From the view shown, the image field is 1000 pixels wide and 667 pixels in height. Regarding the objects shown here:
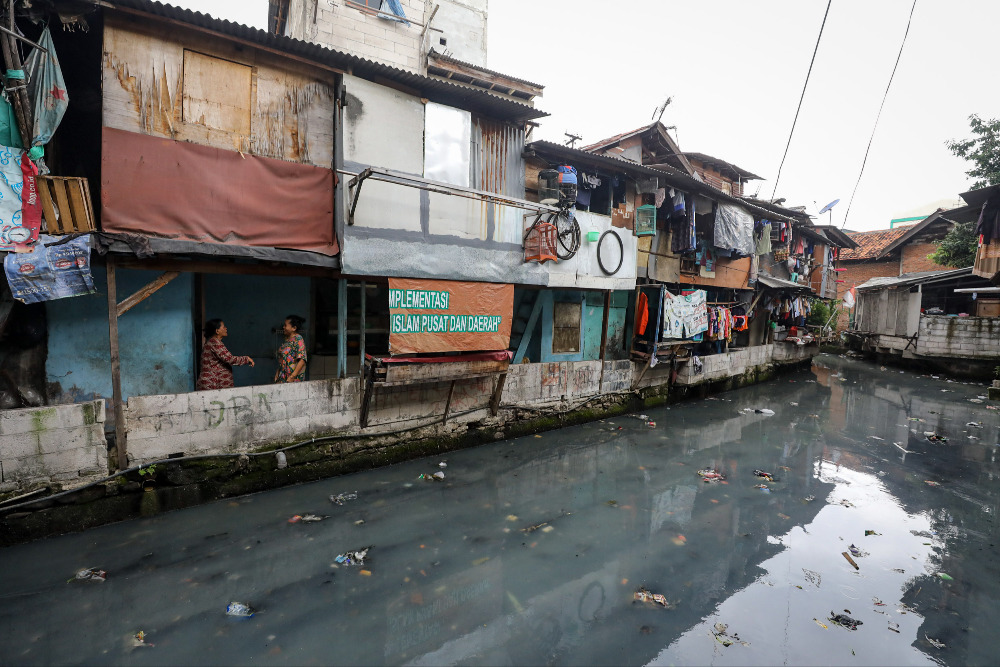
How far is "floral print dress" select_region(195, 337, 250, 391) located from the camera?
22.6 ft

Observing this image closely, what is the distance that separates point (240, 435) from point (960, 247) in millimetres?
29175

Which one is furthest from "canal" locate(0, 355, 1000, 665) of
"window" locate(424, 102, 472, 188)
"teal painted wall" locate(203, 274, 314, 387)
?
"window" locate(424, 102, 472, 188)

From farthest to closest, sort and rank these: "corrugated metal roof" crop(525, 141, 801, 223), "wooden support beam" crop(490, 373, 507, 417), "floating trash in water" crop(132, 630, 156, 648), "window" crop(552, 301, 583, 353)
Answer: "window" crop(552, 301, 583, 353) → "corrugated metal roof" crop(525, 141, 801, 223) → "wooden support beam" crop(490, 373, 507, 417) → "floating trash in water" crop(132, 630, 156, 648)

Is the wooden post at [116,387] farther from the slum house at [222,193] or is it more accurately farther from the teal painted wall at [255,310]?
the teal painted wall at [255,310]

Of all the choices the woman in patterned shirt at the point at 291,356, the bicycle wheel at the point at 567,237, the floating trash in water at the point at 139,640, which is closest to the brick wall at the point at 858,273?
the bicycle wheel at the point at 567,237

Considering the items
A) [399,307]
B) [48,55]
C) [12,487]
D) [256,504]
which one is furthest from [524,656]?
[48,55]

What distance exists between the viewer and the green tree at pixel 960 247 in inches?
816

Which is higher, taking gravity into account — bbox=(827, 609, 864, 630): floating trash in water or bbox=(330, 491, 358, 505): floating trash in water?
bbox=(330, 491, 358, 505): floating trash in water

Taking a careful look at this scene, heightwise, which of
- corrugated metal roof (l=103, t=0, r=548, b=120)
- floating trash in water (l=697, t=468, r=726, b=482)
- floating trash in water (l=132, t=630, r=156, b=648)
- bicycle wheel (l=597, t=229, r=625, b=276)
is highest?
corrugated metal roof (l=103, t=0, r=548, b=120)

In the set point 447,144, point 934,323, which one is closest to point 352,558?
point 447,144

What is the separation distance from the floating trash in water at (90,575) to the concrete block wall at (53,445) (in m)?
1.20

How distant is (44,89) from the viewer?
17.7 feet

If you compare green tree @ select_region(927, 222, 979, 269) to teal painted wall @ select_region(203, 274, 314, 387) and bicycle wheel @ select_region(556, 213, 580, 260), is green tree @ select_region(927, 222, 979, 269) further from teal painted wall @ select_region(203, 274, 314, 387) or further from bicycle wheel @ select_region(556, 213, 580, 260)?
teal painted wall @ select_region(203, 274, 314, 387)

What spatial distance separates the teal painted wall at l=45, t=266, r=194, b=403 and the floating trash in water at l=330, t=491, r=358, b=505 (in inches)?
105
